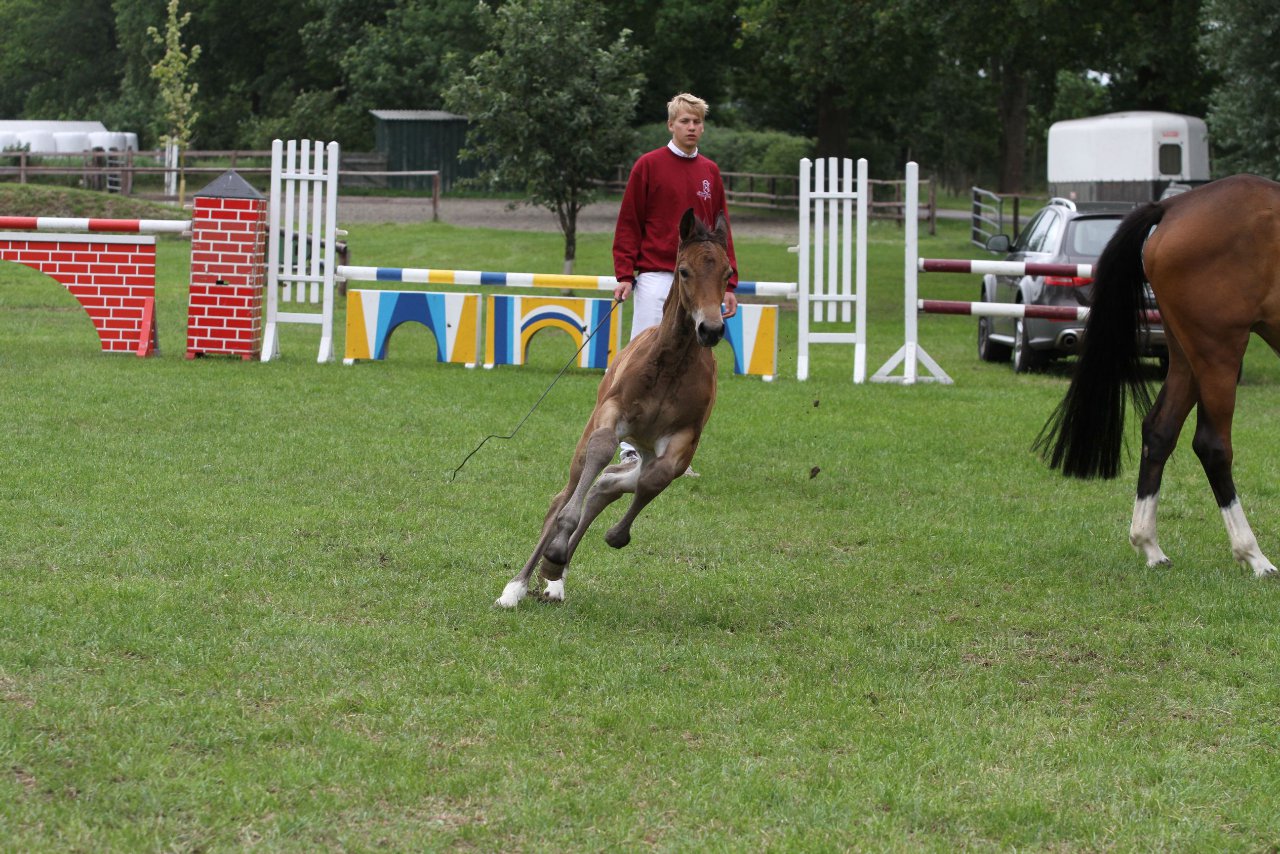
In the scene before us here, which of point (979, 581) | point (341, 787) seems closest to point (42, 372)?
point (979, 581)

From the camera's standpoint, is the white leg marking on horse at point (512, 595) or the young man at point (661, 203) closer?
the white leg marking on horse at point (512, 595)

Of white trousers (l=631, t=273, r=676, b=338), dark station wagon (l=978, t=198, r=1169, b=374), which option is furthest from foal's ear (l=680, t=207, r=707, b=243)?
dark station wagon (l=978, t=198, r=1169, b=374)

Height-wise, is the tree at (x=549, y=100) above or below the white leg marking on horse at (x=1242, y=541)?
above

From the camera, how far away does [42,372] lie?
43.3 ft

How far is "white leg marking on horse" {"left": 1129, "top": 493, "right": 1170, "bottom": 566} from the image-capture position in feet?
24.9

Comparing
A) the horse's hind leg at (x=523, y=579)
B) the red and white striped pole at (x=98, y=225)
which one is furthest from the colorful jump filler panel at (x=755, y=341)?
the horse's hind leg at (x=523, y=579)

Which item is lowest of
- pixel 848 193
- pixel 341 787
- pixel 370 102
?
pixel 341 787

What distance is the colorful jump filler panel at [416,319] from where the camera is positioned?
14.9 metres

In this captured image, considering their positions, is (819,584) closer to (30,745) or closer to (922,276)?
(30,745)

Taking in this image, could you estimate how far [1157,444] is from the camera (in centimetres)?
774

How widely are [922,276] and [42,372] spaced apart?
19276 millimetres

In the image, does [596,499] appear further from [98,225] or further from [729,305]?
[98,225]

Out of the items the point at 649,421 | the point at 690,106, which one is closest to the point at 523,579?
the point at 649,421

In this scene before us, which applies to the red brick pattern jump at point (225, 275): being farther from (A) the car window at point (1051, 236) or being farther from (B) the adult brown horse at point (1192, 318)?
(B) the adult brown horse at point (1192, 318)
